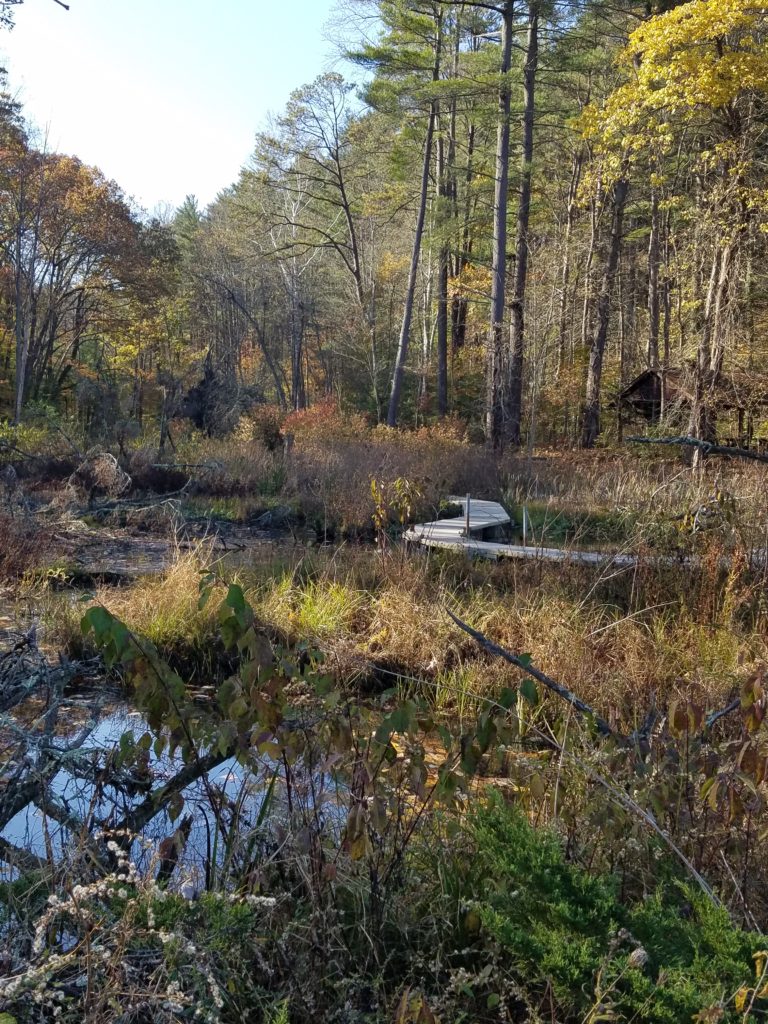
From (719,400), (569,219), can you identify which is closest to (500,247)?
(719,400)

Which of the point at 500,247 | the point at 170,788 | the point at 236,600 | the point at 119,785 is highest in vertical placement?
the point at 500,247

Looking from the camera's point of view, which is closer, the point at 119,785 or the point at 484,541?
the point at 119,785

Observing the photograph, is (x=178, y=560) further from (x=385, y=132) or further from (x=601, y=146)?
(x=385, y=132)

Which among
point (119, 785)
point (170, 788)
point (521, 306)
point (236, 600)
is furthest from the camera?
point (521, 306)

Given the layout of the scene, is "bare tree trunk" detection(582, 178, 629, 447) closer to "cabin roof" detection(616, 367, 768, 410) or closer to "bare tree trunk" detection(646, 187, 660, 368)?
"bare tree trunk" detection(646, 187, 660, 368)

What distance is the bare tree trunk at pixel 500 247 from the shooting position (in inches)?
667

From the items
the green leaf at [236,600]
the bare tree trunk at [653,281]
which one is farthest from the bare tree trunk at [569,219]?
the green leaf at [236,600]

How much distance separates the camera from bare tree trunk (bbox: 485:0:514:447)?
667 inches

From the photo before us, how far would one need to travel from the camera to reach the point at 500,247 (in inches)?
667

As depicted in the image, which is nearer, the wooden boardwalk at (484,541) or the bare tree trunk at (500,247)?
the wooden boardwalk at (484,541)

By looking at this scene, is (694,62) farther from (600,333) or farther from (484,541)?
(484,541)

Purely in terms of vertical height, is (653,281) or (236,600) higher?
(653,281)

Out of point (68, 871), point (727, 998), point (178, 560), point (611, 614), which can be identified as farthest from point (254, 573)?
point (727, 998)

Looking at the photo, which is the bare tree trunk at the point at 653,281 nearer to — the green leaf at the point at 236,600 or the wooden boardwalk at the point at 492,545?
the wooden boardwalk at the point at 492,545
